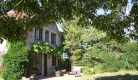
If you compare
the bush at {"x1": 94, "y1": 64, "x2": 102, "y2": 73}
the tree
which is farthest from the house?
the tree

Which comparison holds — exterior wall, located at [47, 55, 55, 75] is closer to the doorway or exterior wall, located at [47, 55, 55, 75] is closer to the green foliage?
the doorway

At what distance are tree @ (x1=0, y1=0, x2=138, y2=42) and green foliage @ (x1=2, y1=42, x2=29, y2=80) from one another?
12.3 ft

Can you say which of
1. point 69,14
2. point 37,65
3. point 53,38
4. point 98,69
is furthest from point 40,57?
point 69,14

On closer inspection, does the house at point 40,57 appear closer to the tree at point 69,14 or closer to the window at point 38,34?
the window at point 38,34

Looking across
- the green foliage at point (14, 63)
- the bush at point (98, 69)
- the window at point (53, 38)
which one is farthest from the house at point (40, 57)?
the bush at point (98, 69)

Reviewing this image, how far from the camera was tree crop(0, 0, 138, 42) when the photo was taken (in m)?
4.93

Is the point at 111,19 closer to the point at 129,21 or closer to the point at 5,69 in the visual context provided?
the point at 129,21

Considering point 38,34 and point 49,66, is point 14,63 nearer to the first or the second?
point 38,34

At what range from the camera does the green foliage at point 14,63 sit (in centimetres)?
820

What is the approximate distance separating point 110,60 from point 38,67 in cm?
781

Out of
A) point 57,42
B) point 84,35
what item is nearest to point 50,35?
point 57,42

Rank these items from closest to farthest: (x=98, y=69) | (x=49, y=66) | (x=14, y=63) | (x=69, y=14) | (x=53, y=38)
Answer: (x=69, y=14), (x=14, y=63), (x=49, y=66), (x=98, y=69), (x=53, y=38)

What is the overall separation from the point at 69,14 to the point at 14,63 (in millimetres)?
5554

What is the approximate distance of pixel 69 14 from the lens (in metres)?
5.39
